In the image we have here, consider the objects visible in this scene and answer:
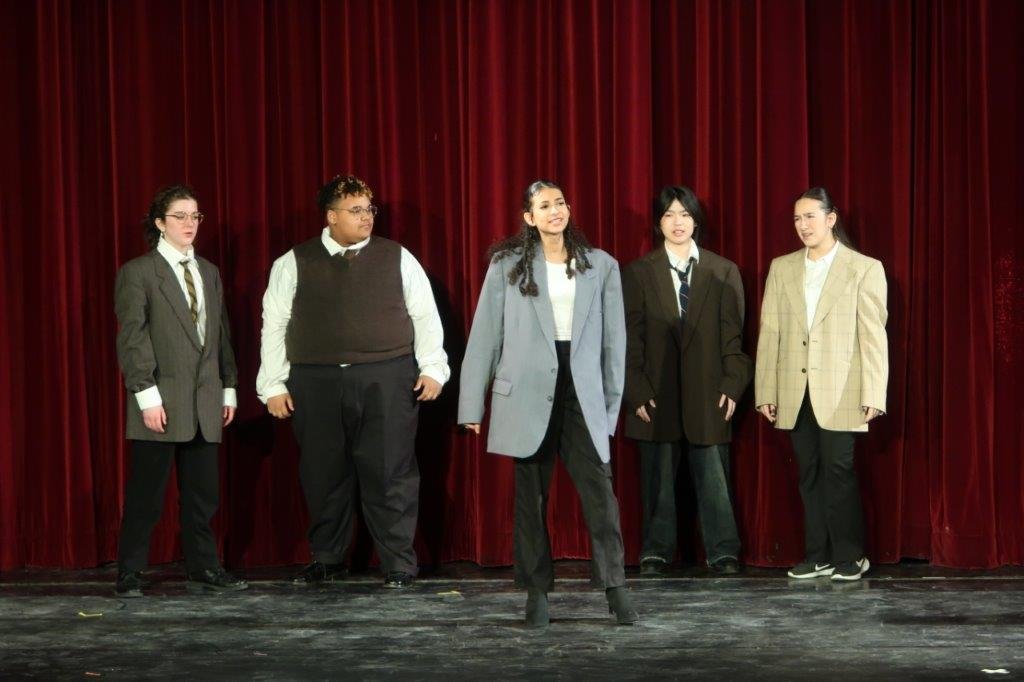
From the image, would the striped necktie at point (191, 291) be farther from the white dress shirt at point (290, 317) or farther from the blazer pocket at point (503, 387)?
the blazer pocket at point (503, 387)

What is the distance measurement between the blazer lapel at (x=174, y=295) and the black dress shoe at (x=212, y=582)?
2.94 feet

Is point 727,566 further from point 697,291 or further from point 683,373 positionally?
point 697,291

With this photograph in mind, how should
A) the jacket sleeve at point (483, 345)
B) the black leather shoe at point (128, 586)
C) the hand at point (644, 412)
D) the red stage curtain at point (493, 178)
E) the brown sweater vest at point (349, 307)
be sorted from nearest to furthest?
the jacket sleeve at point (483, 345) < the black leather shoe at point (128, 586) < the brown sweater vest at point (349, 307) < the hand at point (644, 412) < the red stage curtain at point (493, 178)

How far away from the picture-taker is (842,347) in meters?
5.04

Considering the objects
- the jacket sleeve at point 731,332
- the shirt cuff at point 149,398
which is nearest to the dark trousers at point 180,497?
the shirt cuff at point 149,398

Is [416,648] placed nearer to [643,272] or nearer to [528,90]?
[643,272]

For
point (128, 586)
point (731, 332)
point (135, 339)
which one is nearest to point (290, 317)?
point (135, 339)

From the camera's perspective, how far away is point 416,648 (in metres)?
4.09

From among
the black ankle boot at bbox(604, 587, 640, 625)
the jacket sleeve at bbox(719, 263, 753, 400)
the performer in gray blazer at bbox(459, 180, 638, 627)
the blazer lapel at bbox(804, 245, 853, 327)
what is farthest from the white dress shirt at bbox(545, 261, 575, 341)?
the blazer lapel at bbox(804, 245, 853, 327)

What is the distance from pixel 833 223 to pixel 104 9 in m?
3.21

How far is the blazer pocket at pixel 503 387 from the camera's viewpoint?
4277 mm

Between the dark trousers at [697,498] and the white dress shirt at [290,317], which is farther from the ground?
the white dress shirt at [290,317]

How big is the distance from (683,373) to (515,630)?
1.45 metres

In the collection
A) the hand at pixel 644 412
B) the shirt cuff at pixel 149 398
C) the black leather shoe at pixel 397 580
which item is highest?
the shirt cuff at pixel 149 398
